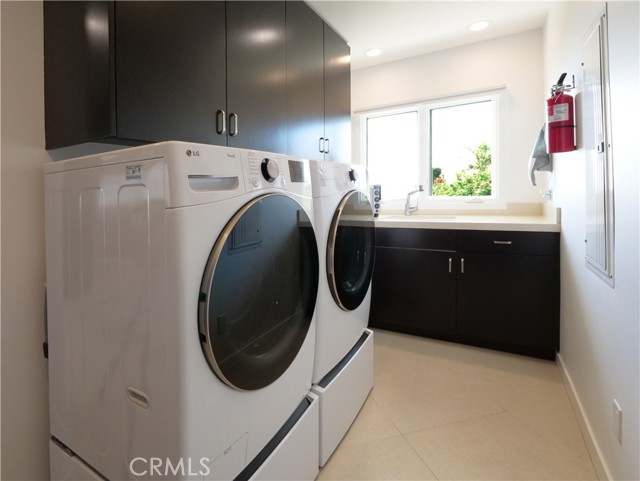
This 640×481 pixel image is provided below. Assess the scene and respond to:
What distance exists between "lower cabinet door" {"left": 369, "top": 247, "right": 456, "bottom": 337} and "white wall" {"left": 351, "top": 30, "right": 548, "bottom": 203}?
0.98 meters

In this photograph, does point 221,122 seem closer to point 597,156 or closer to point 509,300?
point 597,156

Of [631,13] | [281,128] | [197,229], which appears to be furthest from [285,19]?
[197,229]

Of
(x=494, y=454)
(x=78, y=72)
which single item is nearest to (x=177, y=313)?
(x=78, y=72)

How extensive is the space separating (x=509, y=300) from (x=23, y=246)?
8.54ft

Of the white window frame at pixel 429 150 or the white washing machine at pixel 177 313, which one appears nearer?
the white washing machine at pixel 177 313

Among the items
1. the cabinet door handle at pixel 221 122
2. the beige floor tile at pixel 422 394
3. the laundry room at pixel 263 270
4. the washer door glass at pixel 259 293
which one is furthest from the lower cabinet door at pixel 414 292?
the cabinet door handle at pixel 221 122

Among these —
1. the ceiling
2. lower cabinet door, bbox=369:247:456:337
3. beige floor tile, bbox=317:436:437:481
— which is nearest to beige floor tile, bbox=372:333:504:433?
beige floor tile, bbox=317:436:437:481

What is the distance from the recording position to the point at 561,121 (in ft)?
5.69

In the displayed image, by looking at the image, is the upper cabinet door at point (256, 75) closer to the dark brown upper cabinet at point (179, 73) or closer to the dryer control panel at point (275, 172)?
the dark brown upper cabinet at point (179, 73)

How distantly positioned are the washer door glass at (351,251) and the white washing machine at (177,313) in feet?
0.77

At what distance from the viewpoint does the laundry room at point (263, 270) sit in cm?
85

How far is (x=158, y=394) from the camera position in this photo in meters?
0.83
